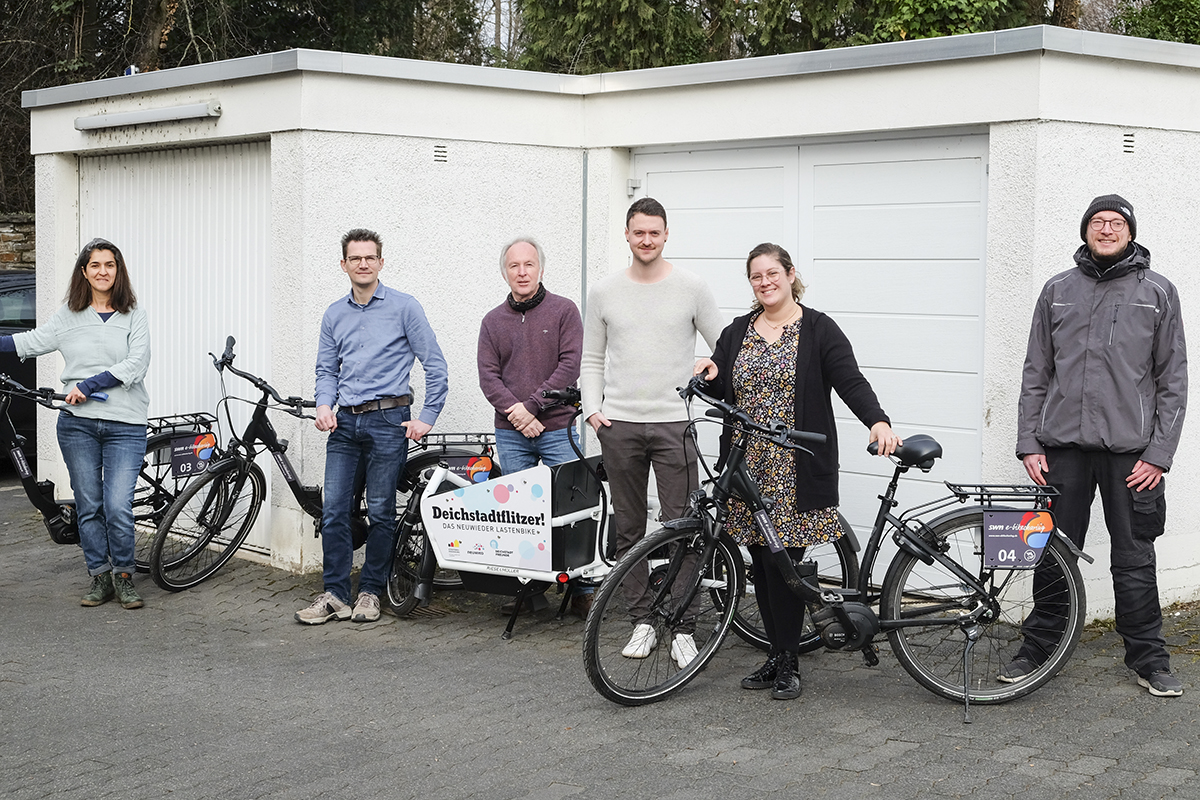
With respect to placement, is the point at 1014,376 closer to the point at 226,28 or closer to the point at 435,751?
the point at 435,751

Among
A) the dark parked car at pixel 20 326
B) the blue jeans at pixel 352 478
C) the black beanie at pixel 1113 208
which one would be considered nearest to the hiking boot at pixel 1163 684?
the black beanie at pixel 1113 208

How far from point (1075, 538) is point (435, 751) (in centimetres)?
279

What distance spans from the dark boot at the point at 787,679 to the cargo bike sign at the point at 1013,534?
36.7 inches

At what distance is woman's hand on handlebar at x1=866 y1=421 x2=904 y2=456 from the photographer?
5457 millimetres

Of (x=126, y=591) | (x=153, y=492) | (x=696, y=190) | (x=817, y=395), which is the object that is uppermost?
(x=696, y=190)

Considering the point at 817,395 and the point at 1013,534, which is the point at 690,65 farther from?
the point at 1013,534

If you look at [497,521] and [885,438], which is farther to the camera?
[497,521]

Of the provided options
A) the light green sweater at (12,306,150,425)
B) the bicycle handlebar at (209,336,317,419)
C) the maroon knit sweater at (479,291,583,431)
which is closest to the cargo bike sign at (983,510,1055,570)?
the maroon knit sweater at (479,291,583,431)

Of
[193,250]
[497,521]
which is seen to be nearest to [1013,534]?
[497,521]

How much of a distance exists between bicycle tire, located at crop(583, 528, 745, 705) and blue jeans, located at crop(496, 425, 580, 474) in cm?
147

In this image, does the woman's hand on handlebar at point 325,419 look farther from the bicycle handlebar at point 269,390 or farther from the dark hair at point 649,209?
the dark hair at point 649,209

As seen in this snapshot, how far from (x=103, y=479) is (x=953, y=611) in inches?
179

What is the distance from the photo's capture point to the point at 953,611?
567 cm

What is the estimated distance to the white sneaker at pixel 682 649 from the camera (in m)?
5.86
